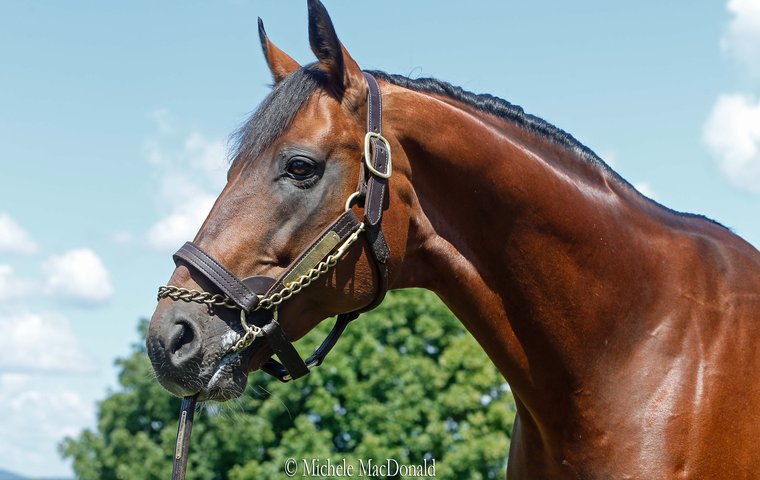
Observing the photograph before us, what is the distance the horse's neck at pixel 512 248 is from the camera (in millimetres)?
3861

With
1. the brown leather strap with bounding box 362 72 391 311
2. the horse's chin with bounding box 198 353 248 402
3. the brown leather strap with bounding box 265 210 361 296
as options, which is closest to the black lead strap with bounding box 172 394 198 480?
the horse's chin with bounding box 198 353 248 402

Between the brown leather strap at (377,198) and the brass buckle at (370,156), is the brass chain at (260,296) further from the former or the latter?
the brass buckle at (370,156)

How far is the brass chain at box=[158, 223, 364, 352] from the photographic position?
346 cm

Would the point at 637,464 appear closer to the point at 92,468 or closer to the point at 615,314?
the point at 615,314

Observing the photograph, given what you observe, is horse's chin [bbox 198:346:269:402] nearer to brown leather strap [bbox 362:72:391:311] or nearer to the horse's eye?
brown leather strap [bbox 362:72:391:311]

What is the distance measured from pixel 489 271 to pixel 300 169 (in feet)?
3.21

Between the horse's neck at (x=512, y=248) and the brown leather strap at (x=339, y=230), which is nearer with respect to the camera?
the brown leather strap at (x=339, y=230)

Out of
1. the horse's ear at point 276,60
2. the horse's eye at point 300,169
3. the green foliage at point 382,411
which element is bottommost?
the horse's eye at point 300,169

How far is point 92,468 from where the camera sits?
2684 cm

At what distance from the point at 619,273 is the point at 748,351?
0.65 m

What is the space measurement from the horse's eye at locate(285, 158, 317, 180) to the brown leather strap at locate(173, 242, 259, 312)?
0.51 metres

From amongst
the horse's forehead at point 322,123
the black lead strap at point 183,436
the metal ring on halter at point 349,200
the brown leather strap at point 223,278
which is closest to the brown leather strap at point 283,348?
the brown leather strap at point 223,278

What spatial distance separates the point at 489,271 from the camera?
12.9 feet

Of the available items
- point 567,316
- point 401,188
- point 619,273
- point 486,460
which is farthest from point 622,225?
point 486,460
